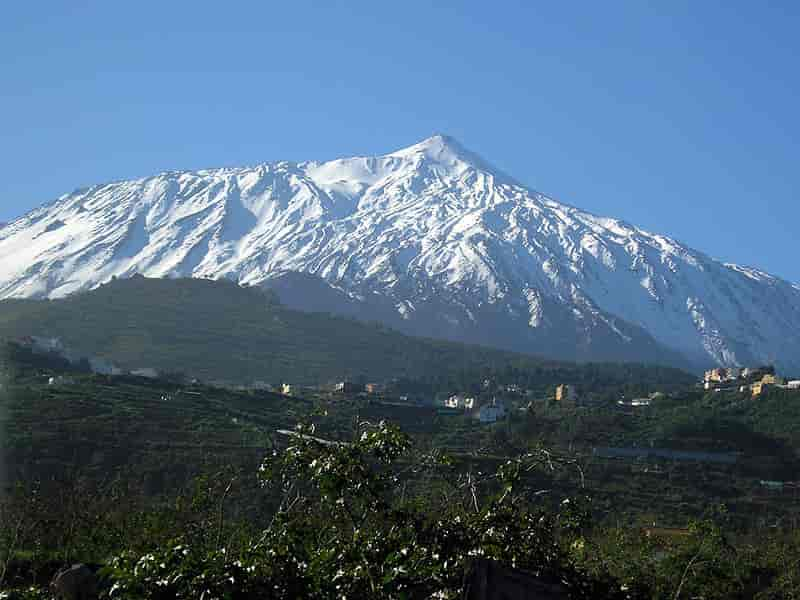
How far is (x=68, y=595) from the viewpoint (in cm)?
1154

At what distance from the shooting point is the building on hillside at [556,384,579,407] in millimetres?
59406

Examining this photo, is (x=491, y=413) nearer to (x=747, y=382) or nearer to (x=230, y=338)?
(x=747, y=382)

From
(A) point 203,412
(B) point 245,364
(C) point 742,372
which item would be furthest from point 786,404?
(B) point 245,364

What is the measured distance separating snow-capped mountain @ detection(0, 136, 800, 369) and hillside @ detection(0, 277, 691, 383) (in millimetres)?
30226

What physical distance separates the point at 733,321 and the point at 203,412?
14289 centimetres

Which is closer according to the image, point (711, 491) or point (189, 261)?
point (711, 491)

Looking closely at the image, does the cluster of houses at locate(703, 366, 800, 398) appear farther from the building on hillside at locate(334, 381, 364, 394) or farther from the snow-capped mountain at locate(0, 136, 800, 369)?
the snow-capped mountain at locate(0, 136, 800, 369)

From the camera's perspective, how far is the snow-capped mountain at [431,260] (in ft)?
453

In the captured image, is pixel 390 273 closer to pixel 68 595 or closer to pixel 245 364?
pixel 245 364

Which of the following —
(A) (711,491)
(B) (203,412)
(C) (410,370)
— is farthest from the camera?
(C) (410,370)

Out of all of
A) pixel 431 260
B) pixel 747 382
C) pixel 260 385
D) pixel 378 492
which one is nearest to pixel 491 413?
pixel 260 385

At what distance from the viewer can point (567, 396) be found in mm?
64438

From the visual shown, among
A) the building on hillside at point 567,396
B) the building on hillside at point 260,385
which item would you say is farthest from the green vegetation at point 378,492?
the building on hillside at point 260,385

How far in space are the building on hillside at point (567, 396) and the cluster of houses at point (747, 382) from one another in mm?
8079
